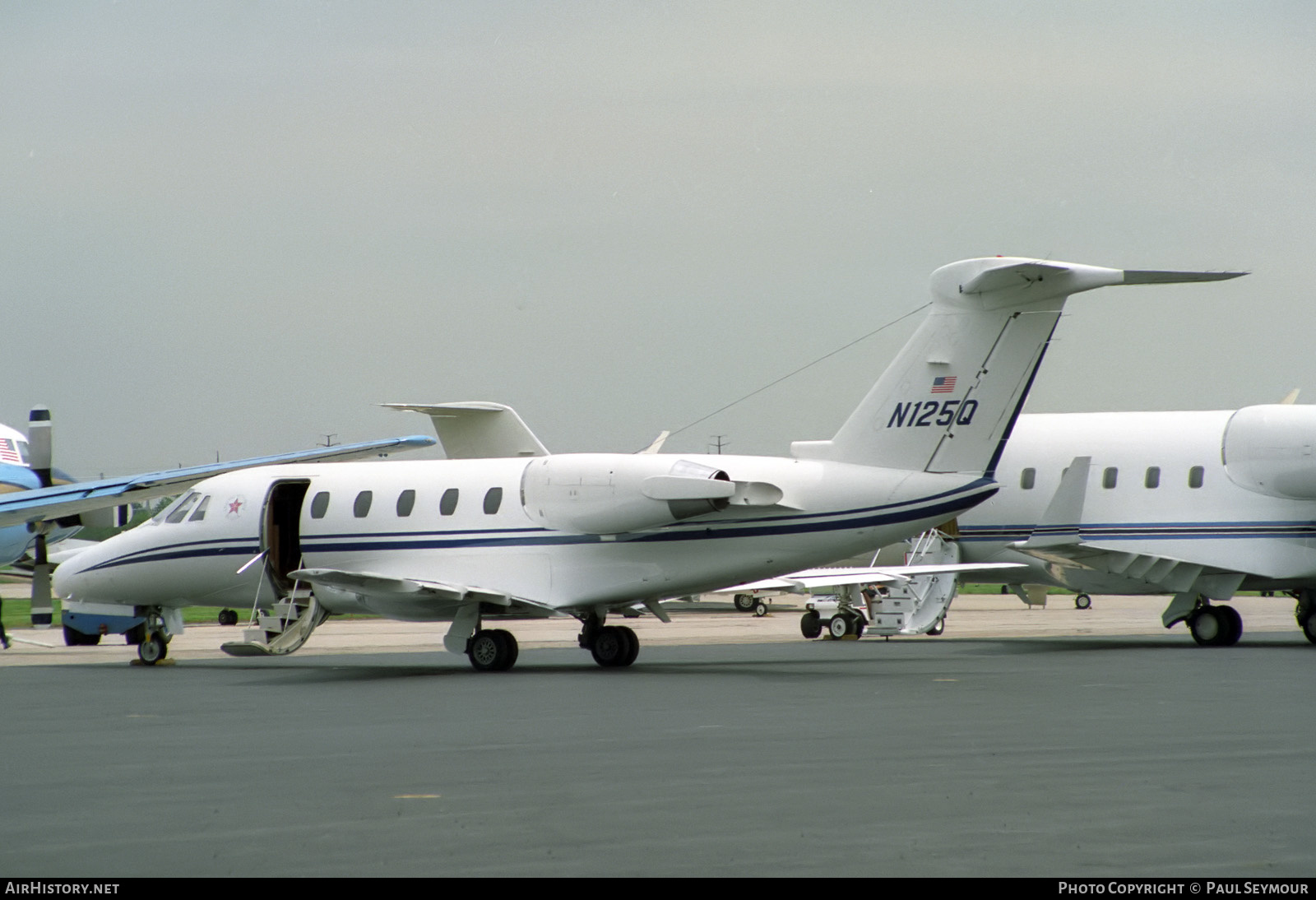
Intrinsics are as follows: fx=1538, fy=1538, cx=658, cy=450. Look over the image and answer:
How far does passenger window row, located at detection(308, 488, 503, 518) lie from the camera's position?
72.2 feet

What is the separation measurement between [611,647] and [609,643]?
64 mm

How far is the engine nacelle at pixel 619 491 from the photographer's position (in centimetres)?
1991

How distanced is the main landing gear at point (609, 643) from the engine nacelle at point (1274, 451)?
1146 cm

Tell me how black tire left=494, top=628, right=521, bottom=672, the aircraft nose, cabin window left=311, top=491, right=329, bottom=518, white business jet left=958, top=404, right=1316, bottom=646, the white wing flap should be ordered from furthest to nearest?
white business jet left=958, top=404, right=1316, bottom=646 → the aircraft nose → cabin window left=311, top=491, right=329, bottom=518 → black tire left=494, top=628, right=521, bottom=672 → the white wing flap

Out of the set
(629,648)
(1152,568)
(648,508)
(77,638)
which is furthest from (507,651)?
(1152,568)

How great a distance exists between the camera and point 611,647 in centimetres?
2200

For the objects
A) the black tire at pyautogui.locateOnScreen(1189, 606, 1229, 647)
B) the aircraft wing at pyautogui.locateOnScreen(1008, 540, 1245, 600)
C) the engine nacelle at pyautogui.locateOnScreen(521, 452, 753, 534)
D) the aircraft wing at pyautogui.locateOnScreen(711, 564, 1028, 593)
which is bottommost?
the black tire at pyautogui.locateOnScreen(1189, 606, 1229, 647)

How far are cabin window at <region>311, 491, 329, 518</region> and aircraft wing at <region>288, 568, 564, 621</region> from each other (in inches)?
78.4

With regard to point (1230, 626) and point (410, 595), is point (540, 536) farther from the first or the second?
point (1230, 626)

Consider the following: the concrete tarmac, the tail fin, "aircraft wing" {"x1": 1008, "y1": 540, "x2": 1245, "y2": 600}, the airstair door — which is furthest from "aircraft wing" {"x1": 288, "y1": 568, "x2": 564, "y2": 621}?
"aircraft wing" {"x1": 1008, "y1": 540, "x2": 1245, "y2": 600}

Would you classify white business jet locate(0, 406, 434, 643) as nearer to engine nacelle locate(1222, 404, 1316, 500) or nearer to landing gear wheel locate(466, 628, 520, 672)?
landing gear wheel locate(466, 628, 520, 672)

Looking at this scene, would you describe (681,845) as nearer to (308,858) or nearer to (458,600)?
(308,858)

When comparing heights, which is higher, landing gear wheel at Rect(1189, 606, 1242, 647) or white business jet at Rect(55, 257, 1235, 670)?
white business jet at Rect(55, 257, 1235, 670)

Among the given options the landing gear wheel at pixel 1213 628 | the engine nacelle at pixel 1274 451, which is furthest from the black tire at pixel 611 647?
the engine nacelle at pixel 1274 451
